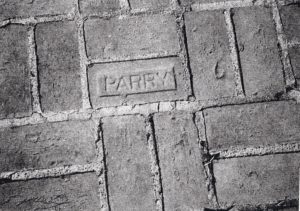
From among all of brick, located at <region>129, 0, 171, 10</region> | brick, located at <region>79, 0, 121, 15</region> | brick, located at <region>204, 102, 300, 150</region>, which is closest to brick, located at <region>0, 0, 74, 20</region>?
brick, located at <region>79, 0, 121, 15</region>

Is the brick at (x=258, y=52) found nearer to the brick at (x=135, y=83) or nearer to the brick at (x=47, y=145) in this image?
the brick at (x=135, y=83)

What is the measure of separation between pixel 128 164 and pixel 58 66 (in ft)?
1.23

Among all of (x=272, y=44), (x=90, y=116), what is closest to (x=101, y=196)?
(x=90, y=116)

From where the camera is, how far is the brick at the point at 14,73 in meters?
1.00

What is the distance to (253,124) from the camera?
3.32 ft

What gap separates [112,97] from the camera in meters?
1.01

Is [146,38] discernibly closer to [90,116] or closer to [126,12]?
[126,12]

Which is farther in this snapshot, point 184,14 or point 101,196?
point 184,14

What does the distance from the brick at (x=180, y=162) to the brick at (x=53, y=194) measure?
21 centimetres

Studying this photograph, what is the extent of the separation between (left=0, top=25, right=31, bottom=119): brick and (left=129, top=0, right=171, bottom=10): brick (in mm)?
A: 362

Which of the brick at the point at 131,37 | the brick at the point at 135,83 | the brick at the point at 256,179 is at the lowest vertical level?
the brick at the point at 256,179

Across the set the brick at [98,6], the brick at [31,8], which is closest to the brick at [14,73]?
the brick at [31,8]

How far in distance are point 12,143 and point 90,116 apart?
0.80ft

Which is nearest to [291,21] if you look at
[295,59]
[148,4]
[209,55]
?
[295,59]
